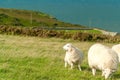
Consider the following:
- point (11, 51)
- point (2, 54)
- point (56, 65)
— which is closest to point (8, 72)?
point (56, 65)

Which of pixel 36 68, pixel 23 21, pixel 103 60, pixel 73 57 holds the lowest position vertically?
pixel 23 21

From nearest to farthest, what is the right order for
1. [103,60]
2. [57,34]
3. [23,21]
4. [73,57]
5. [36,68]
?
1. [103,60]
2. [36,68]
3. [73,57]
4. [57,34]
5. [23,21]

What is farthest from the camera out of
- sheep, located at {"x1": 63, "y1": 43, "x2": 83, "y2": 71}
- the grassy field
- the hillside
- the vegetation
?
the hillside

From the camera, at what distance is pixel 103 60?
15.3 meters

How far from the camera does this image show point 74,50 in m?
17.6

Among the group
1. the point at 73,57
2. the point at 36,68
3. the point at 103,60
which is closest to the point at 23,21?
the point at 73,57

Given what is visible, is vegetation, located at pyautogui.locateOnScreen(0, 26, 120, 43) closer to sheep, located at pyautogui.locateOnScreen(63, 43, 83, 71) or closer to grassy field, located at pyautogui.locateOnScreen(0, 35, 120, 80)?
grassy field, located at pyautogui.locateOnScreen(0, 35, 120, 80)

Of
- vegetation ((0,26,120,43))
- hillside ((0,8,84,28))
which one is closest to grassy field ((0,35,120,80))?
vegetation ((0,26,120,43))

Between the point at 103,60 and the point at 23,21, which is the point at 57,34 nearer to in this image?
the point at 103,60

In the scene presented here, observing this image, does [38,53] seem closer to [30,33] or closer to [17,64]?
[17,64]

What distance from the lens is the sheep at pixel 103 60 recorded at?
49.1ft

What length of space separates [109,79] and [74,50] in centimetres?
291

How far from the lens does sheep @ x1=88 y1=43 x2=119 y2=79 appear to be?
49.1ft

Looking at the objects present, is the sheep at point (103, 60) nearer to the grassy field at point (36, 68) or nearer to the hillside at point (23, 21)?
the grassy field at point (36, 68)
